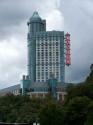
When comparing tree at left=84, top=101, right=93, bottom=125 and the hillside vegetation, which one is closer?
tree at left=84, top=101, right=93, bottom=125

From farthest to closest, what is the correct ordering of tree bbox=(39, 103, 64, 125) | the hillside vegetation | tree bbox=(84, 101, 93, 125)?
the hillside vegetation < tree bbox=(39, 103, 64, 125) < tree bbox=(84, 101, 93, 125)

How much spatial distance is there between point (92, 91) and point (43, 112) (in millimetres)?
13384

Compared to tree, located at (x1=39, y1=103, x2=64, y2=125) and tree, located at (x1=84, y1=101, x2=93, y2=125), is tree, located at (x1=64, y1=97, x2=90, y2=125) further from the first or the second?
tree, located at (x1=39, y1=103, x2=64, y2=125)

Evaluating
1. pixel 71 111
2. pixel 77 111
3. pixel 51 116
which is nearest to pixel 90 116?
pixel 77 111

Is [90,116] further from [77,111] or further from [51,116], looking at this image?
[51,116]

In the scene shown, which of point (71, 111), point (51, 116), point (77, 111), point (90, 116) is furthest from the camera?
point (71, 111)

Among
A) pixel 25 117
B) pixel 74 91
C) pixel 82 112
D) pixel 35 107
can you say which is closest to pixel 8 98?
pixel 35 107

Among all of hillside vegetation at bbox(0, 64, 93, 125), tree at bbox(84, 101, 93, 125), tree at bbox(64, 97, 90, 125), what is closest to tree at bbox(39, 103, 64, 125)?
hillside vegetation at bbox(0, 64, 93, 125)

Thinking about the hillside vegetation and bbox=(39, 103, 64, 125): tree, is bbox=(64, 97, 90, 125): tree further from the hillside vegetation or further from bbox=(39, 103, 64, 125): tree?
bbox=(39, 103, 64, 125): tree

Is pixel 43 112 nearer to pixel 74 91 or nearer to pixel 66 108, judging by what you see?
pixel 66 108

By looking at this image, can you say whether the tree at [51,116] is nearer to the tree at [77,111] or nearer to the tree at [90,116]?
the tree at [77,111]

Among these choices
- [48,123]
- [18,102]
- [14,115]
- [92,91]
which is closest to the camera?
[48,123]

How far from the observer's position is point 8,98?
5586 inches

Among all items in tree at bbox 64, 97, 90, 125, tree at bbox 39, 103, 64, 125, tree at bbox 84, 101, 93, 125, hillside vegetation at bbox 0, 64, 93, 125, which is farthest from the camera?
tree at bbox 64, 97, 90, 125
